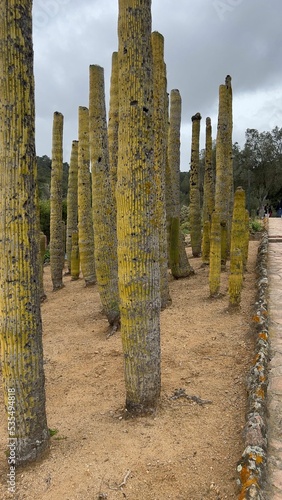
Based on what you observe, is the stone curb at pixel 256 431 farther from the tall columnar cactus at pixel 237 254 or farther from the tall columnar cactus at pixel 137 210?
the tall columnar cactus at pixel 237 254

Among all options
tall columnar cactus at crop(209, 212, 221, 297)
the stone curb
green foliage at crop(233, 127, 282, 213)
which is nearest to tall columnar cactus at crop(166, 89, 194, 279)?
tall columnar cactus at crop(209, 212, 221, 297)

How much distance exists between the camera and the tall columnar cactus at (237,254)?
638 cm

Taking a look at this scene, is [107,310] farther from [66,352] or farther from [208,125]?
[208,125]

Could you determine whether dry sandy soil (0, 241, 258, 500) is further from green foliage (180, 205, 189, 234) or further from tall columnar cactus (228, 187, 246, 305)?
green foliage (180, 205, 189, 234)

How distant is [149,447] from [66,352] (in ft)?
9.72

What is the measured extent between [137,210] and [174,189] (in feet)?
21.6

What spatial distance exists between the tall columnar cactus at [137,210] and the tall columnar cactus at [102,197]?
2773 millimetres

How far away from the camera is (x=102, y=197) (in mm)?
6504

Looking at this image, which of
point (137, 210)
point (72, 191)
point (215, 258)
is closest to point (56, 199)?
point (72, 191)

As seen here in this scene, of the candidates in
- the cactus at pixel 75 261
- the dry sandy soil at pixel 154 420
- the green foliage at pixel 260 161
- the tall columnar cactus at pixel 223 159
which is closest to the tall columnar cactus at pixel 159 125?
the dry sandy soil at pixel 154 420

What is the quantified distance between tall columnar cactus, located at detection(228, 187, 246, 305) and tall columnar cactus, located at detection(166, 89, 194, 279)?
1.81 meters

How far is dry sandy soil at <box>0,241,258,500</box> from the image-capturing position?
9.38 ft

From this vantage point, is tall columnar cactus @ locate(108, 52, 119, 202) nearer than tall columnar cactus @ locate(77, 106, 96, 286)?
Yes

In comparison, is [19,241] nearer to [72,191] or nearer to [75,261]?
[75,261]
